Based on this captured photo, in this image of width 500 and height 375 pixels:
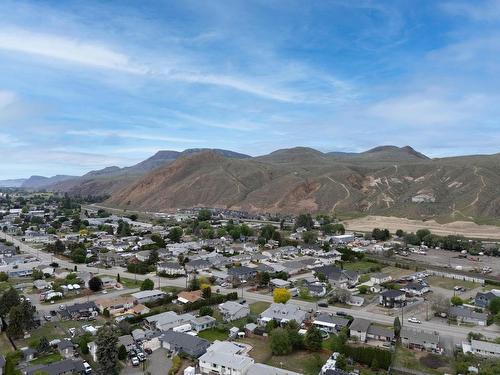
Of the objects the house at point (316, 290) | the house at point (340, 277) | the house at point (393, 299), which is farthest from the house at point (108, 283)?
the house at point (393, 299)

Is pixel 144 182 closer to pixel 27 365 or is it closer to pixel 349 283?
pixel 349 283

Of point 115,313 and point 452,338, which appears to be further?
point 115,313

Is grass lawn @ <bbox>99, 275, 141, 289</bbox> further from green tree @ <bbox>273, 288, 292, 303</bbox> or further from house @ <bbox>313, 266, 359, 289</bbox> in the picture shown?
house @ <bbox>313, 266, 359, 289</bbox>

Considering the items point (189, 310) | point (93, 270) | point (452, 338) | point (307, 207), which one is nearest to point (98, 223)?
point (93, 270)

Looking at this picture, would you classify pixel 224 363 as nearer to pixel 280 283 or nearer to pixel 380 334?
pixel 380 334

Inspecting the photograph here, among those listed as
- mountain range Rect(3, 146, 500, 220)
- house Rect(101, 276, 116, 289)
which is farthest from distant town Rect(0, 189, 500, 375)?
mountain range Rect(3, 146, 500, 220)

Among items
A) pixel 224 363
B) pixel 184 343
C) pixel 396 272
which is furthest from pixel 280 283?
pixel 224 363
